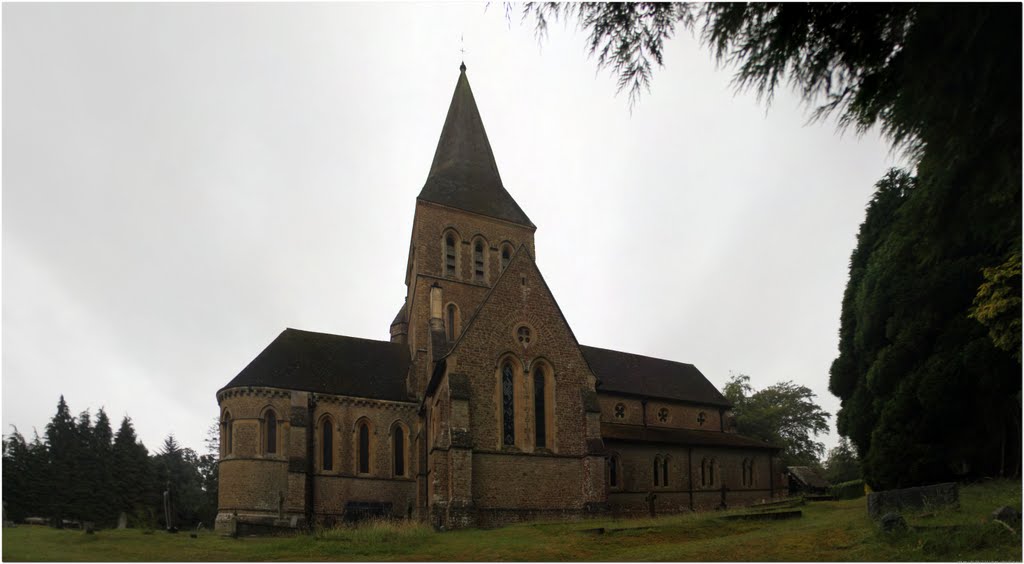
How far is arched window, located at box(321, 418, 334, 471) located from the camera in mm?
33500

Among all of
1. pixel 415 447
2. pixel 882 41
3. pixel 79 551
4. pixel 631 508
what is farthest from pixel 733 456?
pixel 882 41

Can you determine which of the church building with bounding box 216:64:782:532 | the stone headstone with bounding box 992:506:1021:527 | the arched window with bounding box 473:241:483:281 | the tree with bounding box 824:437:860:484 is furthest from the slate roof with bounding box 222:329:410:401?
the tree with bounding box 824:437:860:484

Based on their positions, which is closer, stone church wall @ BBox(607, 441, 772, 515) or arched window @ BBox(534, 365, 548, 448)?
arched window @ BBox(534, 365, 548, 448)

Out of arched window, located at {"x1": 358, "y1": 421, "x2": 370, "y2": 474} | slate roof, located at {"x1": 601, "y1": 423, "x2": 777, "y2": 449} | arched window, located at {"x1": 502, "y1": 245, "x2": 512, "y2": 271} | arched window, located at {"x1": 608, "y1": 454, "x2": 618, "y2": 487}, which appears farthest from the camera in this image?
arched window, located at {"x1": 502, "y1": 245, "x2": 512, "y2": 271}

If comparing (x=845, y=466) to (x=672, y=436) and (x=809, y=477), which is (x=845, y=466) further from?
(x=672, y=436)

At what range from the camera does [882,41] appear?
22.5 ft

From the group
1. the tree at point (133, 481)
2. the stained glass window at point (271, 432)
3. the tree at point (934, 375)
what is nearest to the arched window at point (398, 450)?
the stained glass window at point (271, 432)

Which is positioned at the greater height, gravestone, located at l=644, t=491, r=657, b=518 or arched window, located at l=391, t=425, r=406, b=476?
arched window, located at l=391, t=425, r=406, b=476

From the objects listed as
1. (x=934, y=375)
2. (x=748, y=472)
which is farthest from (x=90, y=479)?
(x=934, y=375)

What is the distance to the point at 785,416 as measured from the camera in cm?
5978

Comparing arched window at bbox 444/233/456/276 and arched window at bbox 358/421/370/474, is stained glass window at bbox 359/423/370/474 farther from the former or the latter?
arched window at bbox 444/233/456/276

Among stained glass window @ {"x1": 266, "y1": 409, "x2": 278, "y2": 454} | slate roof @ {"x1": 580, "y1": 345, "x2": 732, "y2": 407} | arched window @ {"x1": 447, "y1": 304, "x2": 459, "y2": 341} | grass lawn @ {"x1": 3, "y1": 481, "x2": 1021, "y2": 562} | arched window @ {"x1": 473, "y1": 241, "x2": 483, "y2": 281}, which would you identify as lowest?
grass lawn @ {"x1": 3, "y1": 481, "x2": 1021, "y2": 562}

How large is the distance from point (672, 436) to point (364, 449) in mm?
15408

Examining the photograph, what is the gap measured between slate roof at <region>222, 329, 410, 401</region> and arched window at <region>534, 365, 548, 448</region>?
851 centimetres
